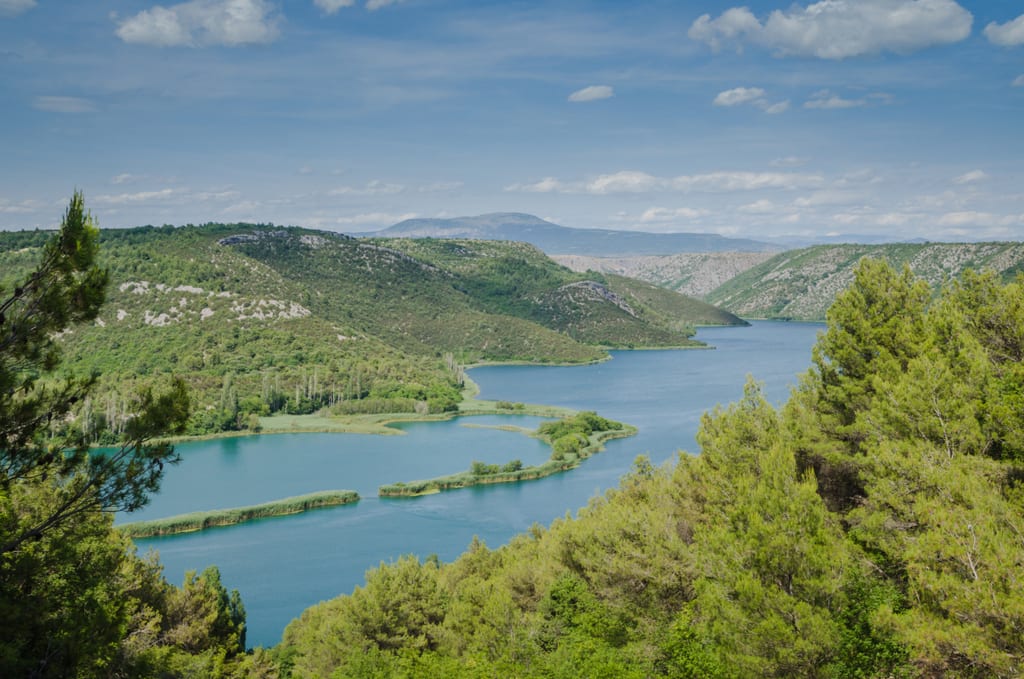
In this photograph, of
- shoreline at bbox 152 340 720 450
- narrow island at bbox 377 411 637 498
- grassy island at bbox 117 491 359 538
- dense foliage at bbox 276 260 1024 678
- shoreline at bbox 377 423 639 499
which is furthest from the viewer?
shoreline at bbox 152 340 720 450

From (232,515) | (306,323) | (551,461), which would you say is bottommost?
(232,515)

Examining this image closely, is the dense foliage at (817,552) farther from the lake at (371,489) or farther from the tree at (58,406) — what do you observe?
the tree at (58,406)

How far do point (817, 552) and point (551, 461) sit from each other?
49280mm

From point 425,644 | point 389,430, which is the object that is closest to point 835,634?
point 425,644

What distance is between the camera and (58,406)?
8.20 metres

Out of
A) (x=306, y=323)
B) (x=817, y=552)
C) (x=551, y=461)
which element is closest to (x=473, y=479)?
(x=551, y=461)

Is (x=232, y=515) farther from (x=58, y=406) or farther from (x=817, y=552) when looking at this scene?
(x=817, y=552)

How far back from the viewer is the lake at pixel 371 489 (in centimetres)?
3862

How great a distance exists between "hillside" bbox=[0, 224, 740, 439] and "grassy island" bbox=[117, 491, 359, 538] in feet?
30.2

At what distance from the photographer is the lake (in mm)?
38625

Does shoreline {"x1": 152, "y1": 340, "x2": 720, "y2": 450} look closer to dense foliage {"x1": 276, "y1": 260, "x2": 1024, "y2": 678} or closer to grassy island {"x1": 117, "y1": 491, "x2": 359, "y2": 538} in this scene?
grassy island {"x1": 117, "y1": 491, "x2": 359, "y2": 538}

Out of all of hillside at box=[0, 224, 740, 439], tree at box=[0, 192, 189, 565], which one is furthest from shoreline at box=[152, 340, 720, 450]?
tree at box=[0, 192, 189, 565]

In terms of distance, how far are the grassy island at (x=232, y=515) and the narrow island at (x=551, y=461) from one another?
3.63m

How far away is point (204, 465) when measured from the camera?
60.5 metres
